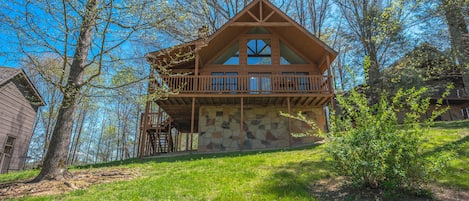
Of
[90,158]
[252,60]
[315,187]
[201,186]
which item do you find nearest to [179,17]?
[201,186]

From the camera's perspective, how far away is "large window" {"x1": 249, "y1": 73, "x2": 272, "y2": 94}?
1194 cm

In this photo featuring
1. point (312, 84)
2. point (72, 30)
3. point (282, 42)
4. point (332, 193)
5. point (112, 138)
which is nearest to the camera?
point (332, 193)

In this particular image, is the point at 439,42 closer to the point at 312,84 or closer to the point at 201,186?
the point at 312,84

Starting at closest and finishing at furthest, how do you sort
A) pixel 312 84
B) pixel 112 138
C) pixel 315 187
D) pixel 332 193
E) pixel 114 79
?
pixel 332 193
pixel 315 187
pixel 114 79
pixel 312 84
pixel 112 138

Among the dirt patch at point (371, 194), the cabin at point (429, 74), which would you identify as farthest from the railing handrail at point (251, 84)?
the dirt patch at point (371, 194)

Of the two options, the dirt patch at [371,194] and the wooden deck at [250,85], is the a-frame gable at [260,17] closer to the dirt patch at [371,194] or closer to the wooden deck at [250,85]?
the wooden deck at [250,85]

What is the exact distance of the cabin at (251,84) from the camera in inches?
456

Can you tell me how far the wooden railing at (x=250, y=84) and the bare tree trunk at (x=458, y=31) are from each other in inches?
175

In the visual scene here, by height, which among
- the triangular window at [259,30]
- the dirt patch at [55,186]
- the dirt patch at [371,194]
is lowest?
the dirt patch at [55,186]

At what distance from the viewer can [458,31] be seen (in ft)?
28.5

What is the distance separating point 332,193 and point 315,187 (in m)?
0.45

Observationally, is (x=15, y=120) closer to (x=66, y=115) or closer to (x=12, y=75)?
(x=12, y=75)

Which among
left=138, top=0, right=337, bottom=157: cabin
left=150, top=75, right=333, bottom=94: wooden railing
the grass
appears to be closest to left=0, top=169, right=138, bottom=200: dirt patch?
the grass

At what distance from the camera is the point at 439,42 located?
9516 millimetres
